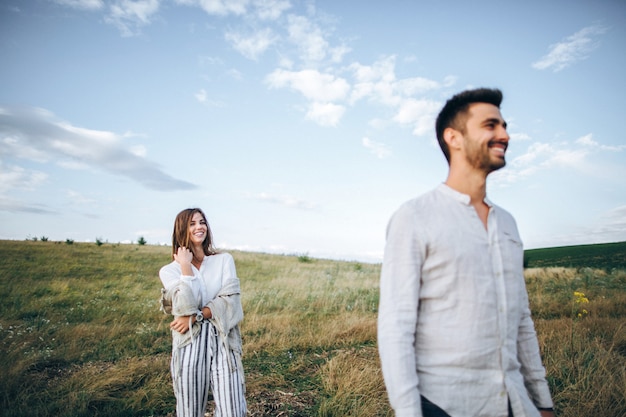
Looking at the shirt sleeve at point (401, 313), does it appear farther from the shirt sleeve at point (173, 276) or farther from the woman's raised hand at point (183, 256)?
the woman's raised hand at point (183, 256)

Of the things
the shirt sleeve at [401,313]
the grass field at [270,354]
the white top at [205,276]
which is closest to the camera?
the shirt sleeve at [401,313]

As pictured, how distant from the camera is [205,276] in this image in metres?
3.22

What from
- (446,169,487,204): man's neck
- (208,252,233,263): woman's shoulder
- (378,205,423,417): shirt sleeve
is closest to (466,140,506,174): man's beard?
(446,169,487,204): man's neck

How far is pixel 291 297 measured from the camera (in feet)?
36.9

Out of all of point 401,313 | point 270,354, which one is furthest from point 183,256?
point 270,354

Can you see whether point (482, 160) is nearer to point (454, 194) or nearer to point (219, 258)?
point (454, 194)

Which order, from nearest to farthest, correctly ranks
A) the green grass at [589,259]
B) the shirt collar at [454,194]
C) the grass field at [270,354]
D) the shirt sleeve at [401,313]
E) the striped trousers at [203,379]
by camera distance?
the shirt sleeve at [401,313] < the shirt collar at [454,194] < the striped trousers at [203,379] < the grass field at [270,354] < the green grass at [589,259]

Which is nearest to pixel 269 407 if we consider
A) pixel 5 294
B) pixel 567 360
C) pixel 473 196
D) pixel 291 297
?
pixel 473 196

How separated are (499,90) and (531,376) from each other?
1467mm

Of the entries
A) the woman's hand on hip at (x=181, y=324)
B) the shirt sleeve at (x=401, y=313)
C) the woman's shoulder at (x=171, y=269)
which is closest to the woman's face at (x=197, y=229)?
the woman's shoulder at (x=171, y=269)

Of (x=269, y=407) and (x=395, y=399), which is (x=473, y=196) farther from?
(x=269, y=407)

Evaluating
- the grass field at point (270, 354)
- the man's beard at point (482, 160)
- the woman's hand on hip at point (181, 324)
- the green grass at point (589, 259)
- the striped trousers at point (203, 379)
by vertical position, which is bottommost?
the green grass at point (589, 259)

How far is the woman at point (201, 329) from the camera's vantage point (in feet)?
9.07

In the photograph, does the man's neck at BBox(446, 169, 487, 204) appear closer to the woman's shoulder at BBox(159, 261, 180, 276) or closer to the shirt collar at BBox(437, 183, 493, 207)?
the shirt collar at BBox(437, 183, 493, 207)
